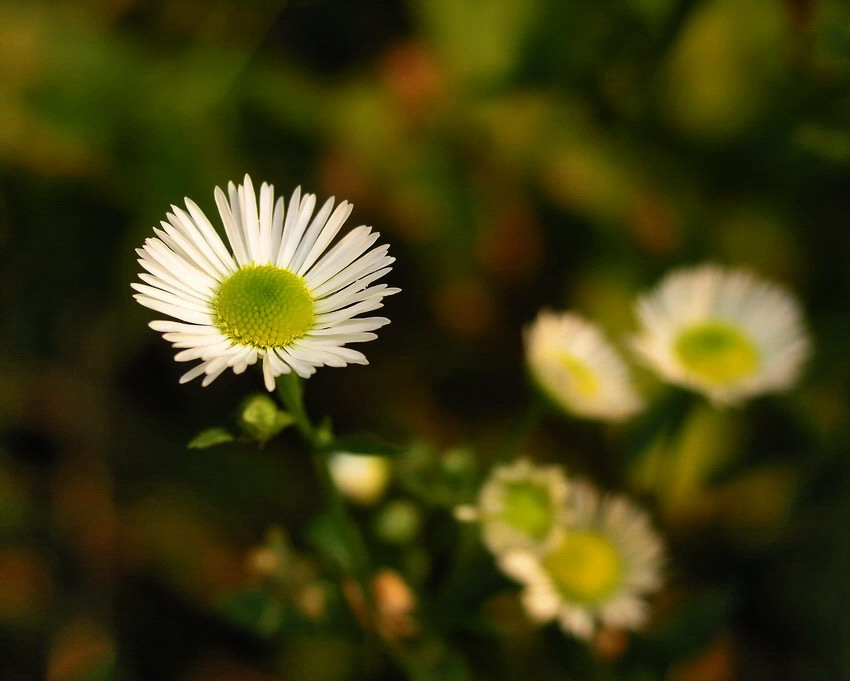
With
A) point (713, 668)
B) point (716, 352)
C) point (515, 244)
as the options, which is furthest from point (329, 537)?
point (515, 244)

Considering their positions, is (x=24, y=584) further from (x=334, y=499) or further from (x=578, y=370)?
(x=578, y=370)

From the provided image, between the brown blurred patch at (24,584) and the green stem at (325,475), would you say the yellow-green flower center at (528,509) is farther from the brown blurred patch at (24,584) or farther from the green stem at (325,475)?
the brown blurred patch at (24,584)

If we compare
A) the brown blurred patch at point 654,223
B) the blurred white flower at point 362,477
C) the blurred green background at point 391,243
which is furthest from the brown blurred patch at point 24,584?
the brown blurred patch at point 654,223

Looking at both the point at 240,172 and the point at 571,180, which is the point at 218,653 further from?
the point at 571,180

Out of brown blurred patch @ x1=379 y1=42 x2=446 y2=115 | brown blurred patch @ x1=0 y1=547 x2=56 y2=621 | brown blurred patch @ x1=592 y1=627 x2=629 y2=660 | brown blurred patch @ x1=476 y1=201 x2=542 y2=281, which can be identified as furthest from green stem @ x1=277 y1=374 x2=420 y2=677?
brown blurred patch @ x1=379 y1=42 x2=446 y2=115

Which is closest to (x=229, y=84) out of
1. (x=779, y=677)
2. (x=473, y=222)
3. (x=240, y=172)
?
(x=240, y=172)

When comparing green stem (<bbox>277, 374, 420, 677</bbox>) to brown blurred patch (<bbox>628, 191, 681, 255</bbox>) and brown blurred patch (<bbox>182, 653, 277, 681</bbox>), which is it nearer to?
brown blurred patch (<bbox>182, 653, 277, 681</bbox>)
